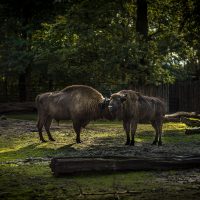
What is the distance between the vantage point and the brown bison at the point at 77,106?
13.8m

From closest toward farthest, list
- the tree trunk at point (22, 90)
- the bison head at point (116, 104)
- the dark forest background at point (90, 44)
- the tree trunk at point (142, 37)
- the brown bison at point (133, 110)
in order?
1. the bison head at point (116, 104)
2. the brown bison at point (133, 110)
3. the dark forest background at point (90, 44)
4. the tree trunk at point (142, 37)
5. the tree trunk at point (22, 90)

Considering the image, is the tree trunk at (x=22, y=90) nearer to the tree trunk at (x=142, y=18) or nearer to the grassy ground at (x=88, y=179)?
the tree trunk at (x=142, y=18)

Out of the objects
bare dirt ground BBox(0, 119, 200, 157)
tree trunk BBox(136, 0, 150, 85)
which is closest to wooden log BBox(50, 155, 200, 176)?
bare dirt ground BBox(0, 119, 200, 157)

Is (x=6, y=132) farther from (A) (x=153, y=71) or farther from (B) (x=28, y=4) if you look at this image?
(B) (x=28, y=4)

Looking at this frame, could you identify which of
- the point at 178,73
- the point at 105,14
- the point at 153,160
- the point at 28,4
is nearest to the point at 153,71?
the point at 105,14

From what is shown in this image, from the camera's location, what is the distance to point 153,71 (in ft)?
92.2

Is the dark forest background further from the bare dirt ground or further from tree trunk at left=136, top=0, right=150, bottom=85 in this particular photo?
the bare dirt ground

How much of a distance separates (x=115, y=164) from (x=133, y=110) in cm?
469

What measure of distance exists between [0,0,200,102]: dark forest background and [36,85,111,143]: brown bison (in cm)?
1079

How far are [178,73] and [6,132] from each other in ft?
90.5

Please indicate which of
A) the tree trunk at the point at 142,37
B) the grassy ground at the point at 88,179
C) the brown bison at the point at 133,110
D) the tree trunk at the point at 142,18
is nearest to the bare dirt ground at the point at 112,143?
the grassy ground at the point at 88,179

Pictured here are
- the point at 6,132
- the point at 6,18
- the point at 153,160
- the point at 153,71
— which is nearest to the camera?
the point at 153,160

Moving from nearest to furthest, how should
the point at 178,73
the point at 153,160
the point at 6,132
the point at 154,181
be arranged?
the point at 154,181 < the point at 153,160 < the point at 6,132 < the point at 178,73

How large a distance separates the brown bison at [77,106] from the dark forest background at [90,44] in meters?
10.8
